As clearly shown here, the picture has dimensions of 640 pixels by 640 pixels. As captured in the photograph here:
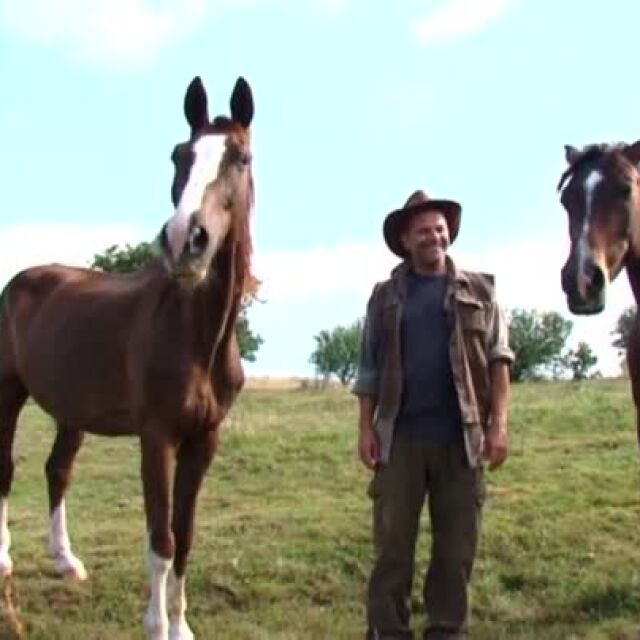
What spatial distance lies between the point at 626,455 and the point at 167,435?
643 centimetres

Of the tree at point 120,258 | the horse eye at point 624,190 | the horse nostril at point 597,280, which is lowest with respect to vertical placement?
the horse nostril at point 597,280

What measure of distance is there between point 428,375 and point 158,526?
5.93 feet

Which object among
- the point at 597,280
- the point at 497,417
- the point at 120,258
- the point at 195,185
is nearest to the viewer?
the point at 597,280

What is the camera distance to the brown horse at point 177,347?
6520mm

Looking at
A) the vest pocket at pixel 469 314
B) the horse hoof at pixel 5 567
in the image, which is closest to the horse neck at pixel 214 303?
the vest pocket at pixel 469 314

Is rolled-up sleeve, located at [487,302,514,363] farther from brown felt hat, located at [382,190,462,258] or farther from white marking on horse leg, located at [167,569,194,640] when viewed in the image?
white marking on horse leg, located at [167,569,194,640]

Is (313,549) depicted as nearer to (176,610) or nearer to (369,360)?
(176,610)

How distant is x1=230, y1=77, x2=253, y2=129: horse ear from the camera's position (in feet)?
23.2

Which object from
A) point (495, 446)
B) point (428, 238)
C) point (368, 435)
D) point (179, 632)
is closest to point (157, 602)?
point (179, 632)

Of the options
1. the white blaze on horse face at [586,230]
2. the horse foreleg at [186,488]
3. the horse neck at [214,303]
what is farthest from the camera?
the horse foreleg at [186,488]

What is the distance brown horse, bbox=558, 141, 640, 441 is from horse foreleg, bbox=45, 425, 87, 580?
4074 millimetres

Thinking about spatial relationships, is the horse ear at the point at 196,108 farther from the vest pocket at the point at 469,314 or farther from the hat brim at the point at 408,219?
the vest pocket at the point at 469,314

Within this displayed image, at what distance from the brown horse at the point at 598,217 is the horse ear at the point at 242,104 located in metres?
1.78

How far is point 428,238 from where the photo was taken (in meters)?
6.18
